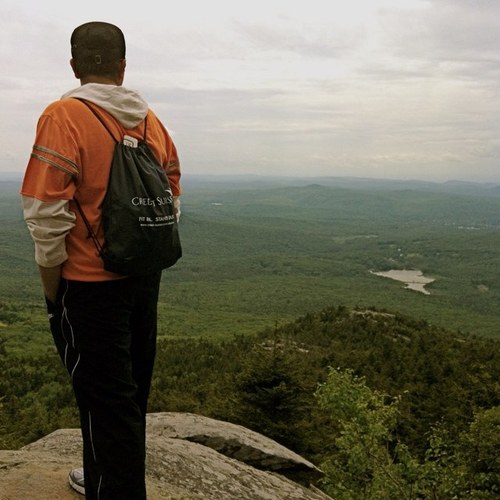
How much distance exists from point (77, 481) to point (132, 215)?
8.27 feet

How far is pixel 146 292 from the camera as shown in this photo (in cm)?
337

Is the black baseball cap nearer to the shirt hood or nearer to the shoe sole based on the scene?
the shirt hood

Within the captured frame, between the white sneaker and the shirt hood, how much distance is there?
114 inches

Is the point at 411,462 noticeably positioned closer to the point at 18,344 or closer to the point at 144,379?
the point at 144,379

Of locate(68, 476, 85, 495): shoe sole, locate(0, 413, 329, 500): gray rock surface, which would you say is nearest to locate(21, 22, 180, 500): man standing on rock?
locate(68, 476, 85, 495): shoe sole

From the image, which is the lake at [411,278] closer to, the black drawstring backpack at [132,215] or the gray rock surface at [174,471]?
the gray rock surface at [174,471]

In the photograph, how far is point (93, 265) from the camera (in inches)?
119

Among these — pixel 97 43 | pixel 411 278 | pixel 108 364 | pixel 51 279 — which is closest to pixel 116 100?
pixel 97 43

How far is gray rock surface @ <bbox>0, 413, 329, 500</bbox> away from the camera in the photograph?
14.2ft

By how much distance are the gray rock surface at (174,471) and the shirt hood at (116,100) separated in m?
3.05

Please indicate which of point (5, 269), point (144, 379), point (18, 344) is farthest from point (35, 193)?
point (5, 269)

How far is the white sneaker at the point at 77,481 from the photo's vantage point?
411 centimetres

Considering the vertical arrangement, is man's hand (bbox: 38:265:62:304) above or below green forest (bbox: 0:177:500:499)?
above

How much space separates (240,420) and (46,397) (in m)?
14.3
